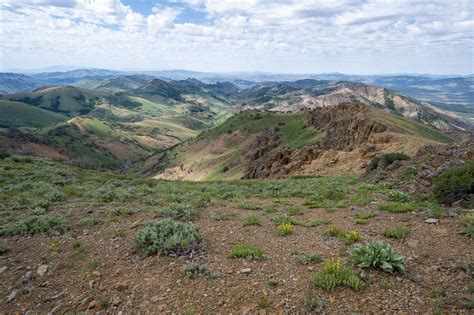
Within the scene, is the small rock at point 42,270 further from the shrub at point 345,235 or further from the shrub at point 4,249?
the shrub at point 345,235

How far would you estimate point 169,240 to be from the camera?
937 centimetres

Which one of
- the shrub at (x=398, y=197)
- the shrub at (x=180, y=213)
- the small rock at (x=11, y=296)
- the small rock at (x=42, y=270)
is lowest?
the shrub at (x=180, y=213)

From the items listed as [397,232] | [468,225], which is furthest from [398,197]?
[397,232]

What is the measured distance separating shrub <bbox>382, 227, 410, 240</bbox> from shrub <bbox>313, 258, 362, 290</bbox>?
3.00m

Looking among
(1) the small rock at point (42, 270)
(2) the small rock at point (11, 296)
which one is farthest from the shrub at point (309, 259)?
(2) the small rock at point (11, 296)

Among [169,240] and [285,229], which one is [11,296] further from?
[285,229]

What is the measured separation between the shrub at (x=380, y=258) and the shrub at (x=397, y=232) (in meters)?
1.97

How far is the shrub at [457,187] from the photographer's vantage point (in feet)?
39.7

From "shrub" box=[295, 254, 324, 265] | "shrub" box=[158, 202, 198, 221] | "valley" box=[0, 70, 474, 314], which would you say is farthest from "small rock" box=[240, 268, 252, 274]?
"shrub" box=[158, 202, 198, 221]

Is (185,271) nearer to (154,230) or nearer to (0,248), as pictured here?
(154,230)

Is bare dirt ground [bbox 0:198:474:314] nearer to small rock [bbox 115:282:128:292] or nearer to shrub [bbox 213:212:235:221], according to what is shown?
small rock [bbox 115:282:128:292]

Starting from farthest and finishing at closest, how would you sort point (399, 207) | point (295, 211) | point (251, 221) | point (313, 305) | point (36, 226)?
point (295, 211) → point (399, 207) → point (251, 221) → point (36, 226) → point (313, 305)

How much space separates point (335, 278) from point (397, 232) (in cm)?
370

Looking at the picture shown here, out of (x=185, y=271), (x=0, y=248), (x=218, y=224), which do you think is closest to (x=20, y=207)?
(x=0, y=248)
